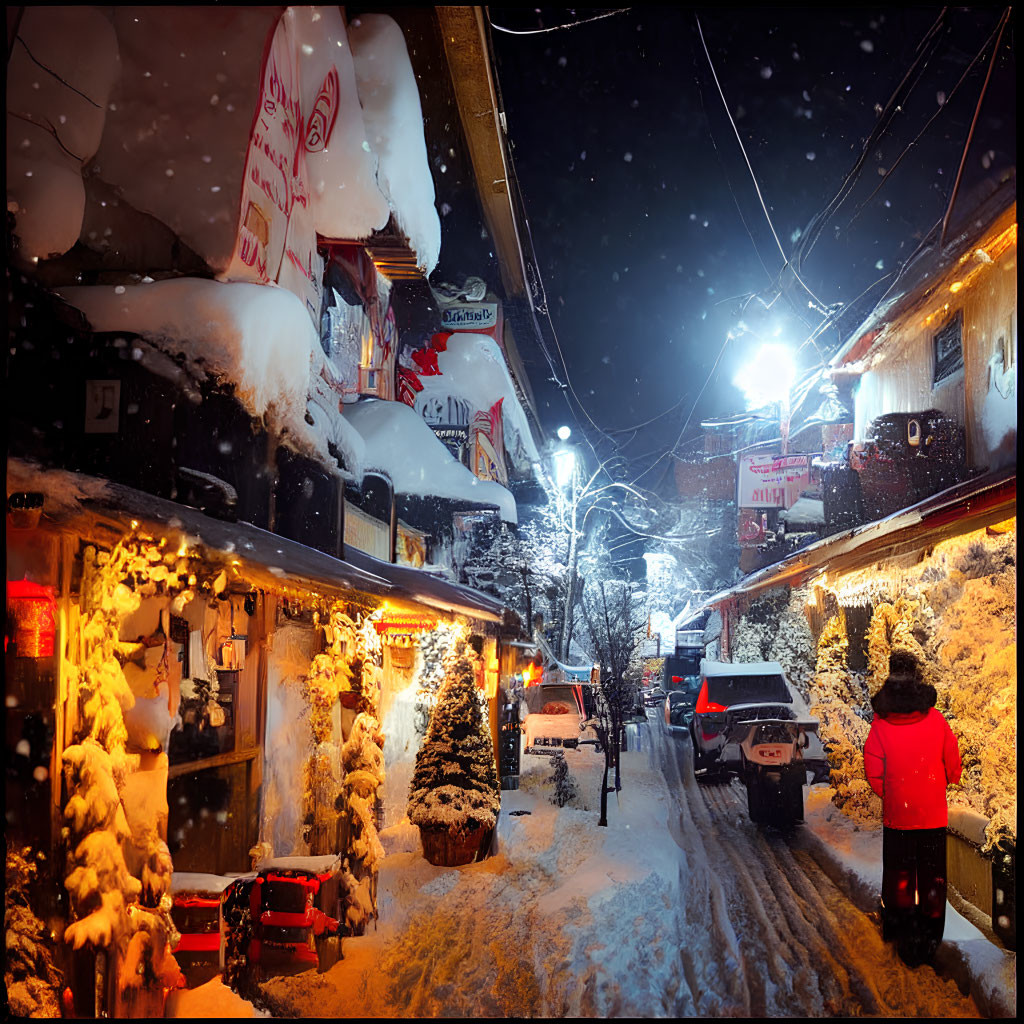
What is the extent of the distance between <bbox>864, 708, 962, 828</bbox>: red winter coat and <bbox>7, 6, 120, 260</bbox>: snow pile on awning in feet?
25.0

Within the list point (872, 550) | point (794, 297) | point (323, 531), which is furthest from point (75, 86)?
point (794, 297)

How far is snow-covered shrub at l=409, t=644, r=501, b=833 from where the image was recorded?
9180mm

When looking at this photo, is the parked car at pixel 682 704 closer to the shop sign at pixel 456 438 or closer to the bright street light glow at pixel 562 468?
the shop sign at pixel 456 438

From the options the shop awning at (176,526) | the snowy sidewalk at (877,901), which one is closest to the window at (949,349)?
the snowy sidewalk at (877,901)

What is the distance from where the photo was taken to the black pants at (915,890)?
6008 mm

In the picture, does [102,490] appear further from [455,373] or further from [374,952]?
[455,373]

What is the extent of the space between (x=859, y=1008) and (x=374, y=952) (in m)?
3.98

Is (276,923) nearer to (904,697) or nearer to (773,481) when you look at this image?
(904,697)

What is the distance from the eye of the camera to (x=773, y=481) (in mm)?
21469

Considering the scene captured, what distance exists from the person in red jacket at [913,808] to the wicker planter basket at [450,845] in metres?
4.59

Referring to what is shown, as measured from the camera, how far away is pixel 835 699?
10820 millimetres

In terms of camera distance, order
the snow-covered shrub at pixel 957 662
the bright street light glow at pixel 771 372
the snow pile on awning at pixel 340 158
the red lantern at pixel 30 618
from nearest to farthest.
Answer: the red lantern at pixel 30 618 < the snow-covered shrub at pixel 957 662 < the snow pile on awning at pixel 340 158 < the bright street light glow at pixel 771 372

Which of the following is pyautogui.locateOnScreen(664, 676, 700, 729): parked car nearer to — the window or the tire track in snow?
the window

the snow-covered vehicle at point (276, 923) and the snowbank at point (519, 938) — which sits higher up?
the snow-covered vehicle at point (276, 923)
